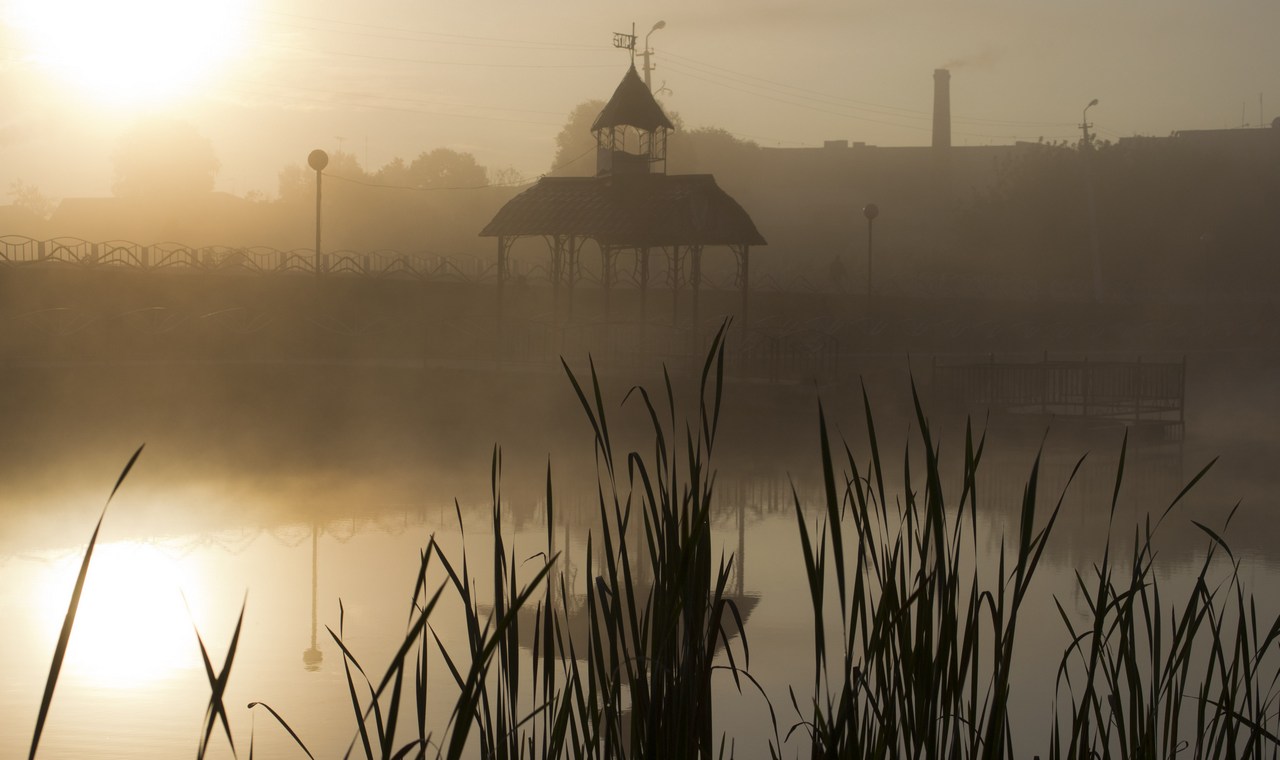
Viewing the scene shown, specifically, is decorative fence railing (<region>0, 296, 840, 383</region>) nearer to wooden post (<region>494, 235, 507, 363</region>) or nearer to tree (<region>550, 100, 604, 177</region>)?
wooden post (<region>494, 235, 507, 363</region>)

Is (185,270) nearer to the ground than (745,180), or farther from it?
nearer to the ground

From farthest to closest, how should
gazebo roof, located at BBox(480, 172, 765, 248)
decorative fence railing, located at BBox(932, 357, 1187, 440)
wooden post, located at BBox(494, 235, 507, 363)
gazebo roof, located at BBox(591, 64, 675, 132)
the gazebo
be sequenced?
gazebo roof, located at BBox(591, 64, 675, 132) → the gazebo → gazebo roof, located at BBox(480, 172, 765, 248) → wooden post, located at BBox(494, 235, 507, 363) → decorative fence railing, located at BBox(932, 357, 1187, 440)

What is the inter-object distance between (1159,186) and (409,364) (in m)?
43.2

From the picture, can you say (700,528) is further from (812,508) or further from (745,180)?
(745,180)

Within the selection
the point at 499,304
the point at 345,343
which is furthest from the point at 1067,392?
the point at 345,343

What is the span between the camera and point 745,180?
2847 inches

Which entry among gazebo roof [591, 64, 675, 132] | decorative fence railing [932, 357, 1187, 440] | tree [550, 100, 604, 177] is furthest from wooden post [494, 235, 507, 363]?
tree [550, 100, 604, 177]

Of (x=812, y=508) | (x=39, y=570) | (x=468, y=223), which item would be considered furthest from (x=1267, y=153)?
(x=39, y=570)

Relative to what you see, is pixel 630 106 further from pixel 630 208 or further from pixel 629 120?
pixel 630 208

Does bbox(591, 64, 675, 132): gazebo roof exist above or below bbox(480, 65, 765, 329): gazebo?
above

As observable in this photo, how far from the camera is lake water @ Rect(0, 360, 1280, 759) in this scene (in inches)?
262

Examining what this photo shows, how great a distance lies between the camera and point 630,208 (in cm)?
2584

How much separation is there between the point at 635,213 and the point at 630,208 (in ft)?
1.07

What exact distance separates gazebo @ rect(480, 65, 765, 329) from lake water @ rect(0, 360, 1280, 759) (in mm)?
4117
